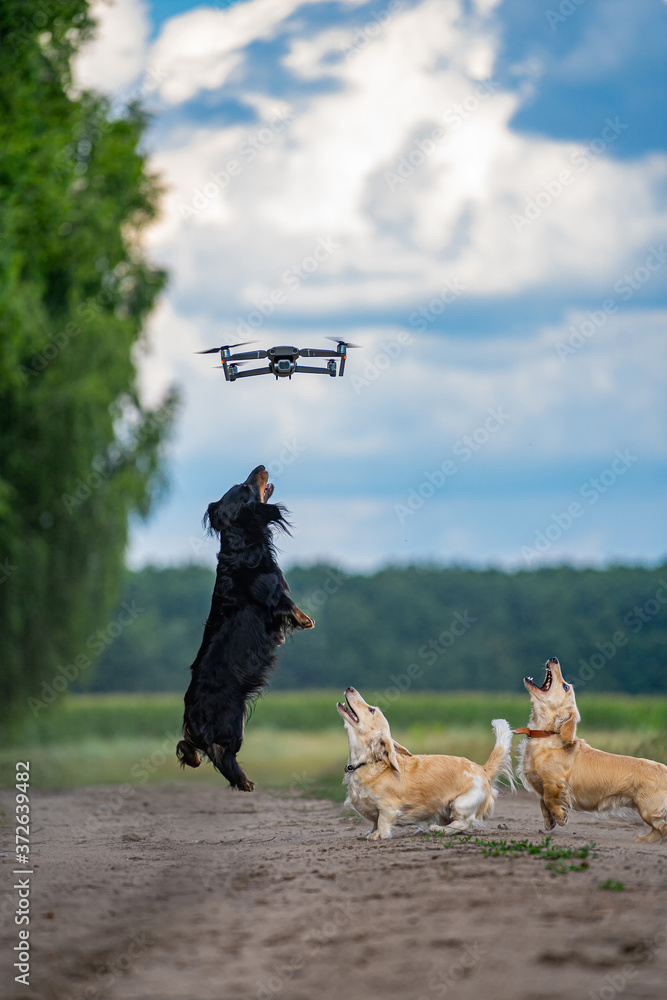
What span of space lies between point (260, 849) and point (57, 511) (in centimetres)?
1307

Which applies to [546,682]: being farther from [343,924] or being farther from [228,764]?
[343,924]

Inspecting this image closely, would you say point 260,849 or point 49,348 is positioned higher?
point 49,348

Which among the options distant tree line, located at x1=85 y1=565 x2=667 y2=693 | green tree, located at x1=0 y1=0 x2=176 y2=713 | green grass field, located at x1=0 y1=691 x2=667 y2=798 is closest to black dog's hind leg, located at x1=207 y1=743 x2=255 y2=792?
green grass field, located at x1=0 y1=691 x2=667 y2=798

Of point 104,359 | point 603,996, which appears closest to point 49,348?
point 104,359

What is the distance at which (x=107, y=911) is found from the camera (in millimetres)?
6246

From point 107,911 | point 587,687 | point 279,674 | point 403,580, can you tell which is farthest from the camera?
point 403,580

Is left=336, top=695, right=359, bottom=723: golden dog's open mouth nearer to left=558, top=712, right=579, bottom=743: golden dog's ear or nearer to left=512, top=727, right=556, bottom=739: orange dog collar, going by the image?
left=512, top=727, right=556, bottom=739: orange dog collar

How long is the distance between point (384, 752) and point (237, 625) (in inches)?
58.9

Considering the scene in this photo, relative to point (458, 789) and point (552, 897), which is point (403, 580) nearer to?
point (458, 789)

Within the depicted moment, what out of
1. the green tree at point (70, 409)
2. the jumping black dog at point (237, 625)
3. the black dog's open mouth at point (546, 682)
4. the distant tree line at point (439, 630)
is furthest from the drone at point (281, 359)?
the distant tree line at point (439, 630)

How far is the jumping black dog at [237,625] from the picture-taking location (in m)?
7.75

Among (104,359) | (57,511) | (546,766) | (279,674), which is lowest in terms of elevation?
(546,766)

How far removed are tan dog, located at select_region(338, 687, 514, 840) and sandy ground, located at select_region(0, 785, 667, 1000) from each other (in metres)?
0.21

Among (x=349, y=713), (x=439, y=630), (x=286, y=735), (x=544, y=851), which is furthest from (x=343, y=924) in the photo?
(x=439, y=630)
